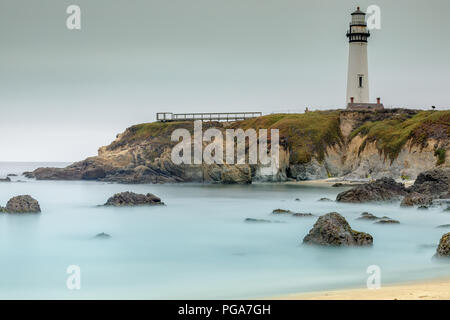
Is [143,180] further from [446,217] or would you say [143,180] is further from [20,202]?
[446,217]

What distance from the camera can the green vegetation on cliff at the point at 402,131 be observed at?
52.0 m

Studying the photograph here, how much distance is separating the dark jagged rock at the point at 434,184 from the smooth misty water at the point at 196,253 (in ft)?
12.2

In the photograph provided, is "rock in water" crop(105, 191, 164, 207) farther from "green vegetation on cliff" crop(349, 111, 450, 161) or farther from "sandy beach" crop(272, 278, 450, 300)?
"green vegetation on cliff" crop(349, 111, 450, 161)

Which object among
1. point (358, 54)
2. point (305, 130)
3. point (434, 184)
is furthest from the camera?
point (358, 54)

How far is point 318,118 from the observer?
212 feet

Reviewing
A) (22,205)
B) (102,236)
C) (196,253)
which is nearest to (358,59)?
(22,205)

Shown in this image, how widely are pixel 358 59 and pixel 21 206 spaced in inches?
1737

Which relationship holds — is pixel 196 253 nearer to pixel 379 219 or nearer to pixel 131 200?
pixel 379 219

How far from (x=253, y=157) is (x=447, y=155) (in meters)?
16.9

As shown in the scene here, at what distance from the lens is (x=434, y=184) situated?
114 ft

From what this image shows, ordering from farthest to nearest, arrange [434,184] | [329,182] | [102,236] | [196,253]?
[329,182] → [434,184] → [102,236] → [196,253]

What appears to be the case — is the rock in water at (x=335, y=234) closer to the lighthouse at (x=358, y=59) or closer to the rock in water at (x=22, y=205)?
the rock in water at (x=22, y=205)

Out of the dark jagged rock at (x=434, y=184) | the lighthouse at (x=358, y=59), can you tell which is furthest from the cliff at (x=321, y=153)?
the dark jagged rock at (x=434, y=184)
